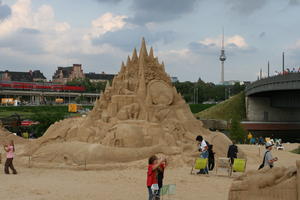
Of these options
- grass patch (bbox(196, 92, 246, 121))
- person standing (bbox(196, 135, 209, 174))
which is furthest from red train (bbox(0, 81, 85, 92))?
person standing (bbox(196, 135, 209, 174))

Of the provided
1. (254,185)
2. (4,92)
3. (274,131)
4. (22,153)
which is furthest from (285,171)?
(4,92)

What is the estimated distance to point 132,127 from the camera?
19.2m

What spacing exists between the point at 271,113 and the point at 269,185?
49985mm

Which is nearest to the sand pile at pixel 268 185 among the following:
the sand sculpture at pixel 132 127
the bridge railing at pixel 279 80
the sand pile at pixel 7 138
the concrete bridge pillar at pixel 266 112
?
the sand sculpture at pixel 132 127

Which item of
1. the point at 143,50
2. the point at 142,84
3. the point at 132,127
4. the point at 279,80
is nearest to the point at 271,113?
the point at 279,80

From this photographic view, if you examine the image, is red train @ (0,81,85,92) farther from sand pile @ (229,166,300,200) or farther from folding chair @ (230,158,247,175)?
sand pile @ (229,166,300,200)

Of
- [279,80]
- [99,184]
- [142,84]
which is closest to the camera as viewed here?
[99,184]

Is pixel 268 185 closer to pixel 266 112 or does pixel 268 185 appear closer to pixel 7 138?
pixel 7 138

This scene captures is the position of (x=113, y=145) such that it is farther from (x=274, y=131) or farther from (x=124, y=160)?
(x=274, y=131)

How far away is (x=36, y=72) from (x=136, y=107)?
12905 centimetres

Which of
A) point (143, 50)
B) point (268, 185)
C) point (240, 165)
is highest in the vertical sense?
point (143, 50)

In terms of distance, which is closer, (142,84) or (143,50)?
(142,84)

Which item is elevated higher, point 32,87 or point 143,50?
point 32,87

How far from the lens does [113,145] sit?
1878cm
